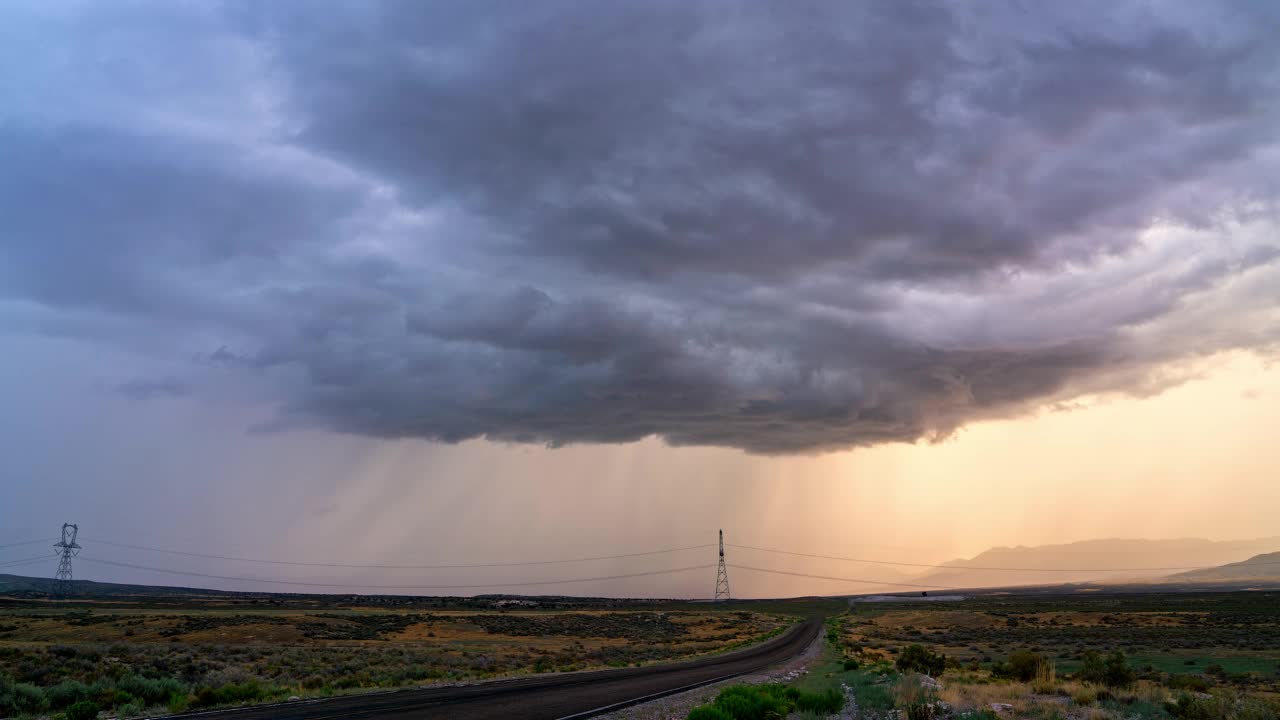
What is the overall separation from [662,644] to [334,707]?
54.5m

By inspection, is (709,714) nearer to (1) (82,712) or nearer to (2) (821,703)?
(2) (821,703)

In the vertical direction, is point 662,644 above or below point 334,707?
below

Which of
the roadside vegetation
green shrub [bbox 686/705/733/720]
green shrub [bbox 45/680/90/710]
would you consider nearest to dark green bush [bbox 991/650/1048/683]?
A: the roadside vegetation

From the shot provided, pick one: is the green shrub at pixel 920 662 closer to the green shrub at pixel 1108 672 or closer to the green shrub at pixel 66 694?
the green shrub at pixel 1108 672

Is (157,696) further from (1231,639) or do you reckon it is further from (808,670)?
(1231,639)

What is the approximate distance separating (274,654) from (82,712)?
101ft

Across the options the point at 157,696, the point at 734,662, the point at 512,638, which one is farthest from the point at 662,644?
the point at 157,696

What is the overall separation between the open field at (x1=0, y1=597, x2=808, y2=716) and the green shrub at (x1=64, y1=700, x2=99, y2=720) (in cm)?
104

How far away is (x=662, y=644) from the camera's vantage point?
7700cm

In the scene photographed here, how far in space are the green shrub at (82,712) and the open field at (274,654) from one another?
104 cm

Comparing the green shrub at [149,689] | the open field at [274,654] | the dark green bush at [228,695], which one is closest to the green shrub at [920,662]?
the open field at [274,654]

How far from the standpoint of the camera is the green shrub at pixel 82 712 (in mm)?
23778

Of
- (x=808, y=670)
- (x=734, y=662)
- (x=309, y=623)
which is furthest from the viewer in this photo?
(x=309, y=623)

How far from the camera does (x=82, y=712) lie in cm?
2400
